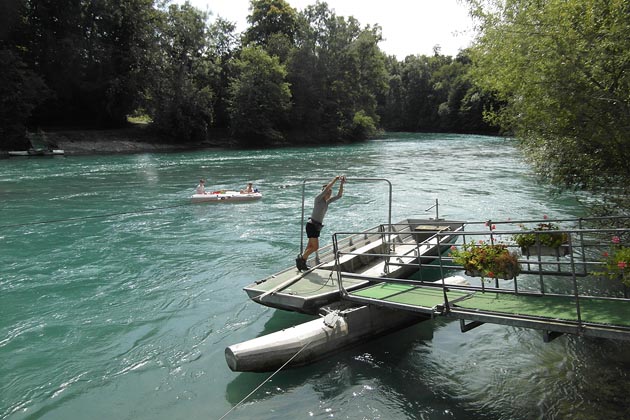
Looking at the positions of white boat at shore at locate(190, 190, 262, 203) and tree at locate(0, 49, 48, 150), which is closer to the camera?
white boat at shore at locate(190, 190, 262, 203)

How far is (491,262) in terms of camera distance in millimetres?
7203

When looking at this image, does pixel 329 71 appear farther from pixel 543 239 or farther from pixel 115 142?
pixel 543 239

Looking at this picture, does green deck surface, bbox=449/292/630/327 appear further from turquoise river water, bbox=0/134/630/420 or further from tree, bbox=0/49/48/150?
tree, bbox=0/49/48/150

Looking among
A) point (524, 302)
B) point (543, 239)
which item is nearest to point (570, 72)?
point (543, 239)

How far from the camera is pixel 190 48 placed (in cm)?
6141

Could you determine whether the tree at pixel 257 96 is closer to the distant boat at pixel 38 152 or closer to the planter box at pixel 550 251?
the distant boat at pixel 38 152

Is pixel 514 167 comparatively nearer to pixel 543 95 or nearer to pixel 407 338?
Answer: pixel 543 95

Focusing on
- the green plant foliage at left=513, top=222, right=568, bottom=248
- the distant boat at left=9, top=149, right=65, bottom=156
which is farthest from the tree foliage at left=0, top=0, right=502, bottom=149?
the green plant foliage at left=513, top=222, right=568, bottom=248

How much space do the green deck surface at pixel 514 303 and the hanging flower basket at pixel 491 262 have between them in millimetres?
480

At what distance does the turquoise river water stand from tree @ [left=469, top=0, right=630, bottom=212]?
13.8 feet

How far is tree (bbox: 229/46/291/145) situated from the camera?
202 feet

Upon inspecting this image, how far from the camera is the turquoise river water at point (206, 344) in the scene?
23.1 ft

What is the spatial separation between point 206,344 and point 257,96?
55.9 m

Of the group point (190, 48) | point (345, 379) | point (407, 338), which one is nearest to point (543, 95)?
point (407, 338)
